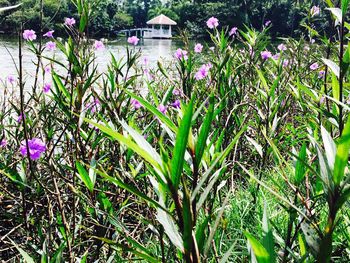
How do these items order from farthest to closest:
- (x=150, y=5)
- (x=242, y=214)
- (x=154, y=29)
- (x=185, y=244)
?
1. (x=150, y=5)
2. (x=154, y=29)
3. (x=242, y=214)
4. (x=185, y=244)

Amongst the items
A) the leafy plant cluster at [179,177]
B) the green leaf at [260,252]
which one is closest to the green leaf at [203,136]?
the leafy plant cluster at [179,177]

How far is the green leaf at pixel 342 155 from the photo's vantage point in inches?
17.4

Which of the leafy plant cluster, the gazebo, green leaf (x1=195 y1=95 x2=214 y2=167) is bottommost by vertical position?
the gazebo

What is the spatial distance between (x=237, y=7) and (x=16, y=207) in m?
39.5

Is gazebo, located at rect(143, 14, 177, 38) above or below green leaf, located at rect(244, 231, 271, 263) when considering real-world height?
below

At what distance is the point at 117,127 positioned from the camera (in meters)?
1.50

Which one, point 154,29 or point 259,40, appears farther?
point 154,29

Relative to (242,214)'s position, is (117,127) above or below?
above

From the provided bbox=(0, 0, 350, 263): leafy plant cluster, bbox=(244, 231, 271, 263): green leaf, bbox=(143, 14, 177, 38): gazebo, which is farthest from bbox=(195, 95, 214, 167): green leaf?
bbox=(143, 14, 177, 38): gazebo

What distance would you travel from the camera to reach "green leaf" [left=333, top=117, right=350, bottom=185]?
443 mm

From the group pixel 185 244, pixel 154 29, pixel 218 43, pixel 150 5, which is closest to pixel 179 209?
pixel 185 244

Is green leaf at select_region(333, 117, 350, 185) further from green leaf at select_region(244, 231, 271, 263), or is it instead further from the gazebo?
the gazebo

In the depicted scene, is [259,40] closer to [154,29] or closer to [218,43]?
[218,43]

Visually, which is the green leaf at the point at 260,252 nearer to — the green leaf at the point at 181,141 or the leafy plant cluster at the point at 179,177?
the leafy plant cluster at the point at 179,177
